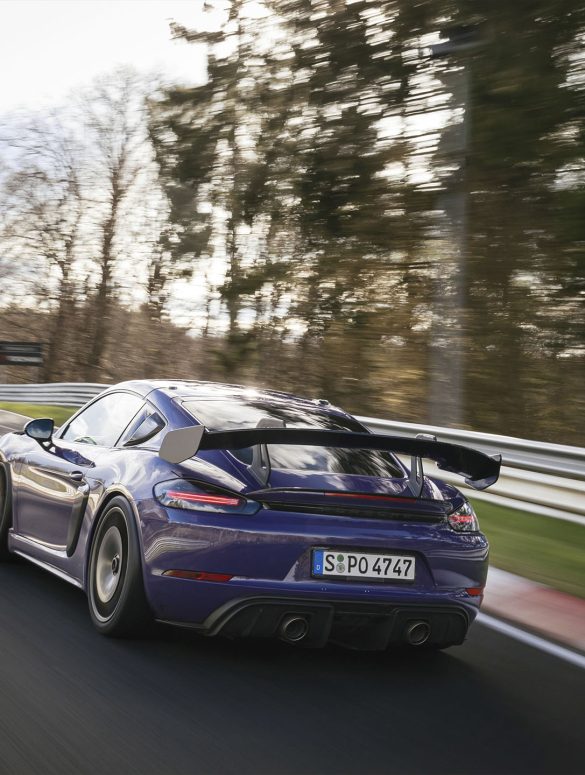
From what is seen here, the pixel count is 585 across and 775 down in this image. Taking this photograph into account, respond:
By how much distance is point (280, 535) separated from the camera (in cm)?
424

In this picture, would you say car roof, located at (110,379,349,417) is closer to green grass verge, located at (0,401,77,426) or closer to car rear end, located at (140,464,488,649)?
car rear end, located at (140,464,488,649)

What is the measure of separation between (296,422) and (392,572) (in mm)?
1045

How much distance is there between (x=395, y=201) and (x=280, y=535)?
12266 millimetres

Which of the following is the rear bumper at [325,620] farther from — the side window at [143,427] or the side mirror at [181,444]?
the side window at [143,427]

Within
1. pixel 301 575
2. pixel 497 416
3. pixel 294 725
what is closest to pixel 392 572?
pixel 301 575

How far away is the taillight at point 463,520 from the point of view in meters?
4.67

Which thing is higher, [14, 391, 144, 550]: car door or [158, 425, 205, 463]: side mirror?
[158, 425, 205, 463]: side mirror

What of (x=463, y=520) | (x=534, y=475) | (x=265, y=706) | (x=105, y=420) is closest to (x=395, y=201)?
(x=534, y=475)

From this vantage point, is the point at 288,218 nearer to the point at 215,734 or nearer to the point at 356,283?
the point at 356,283

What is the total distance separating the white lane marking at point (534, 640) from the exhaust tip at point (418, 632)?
91 centimetres

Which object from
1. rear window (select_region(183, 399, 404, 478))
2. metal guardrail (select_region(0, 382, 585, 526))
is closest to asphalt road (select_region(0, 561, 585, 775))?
rear window (select_region(183, 399, 404, 478))

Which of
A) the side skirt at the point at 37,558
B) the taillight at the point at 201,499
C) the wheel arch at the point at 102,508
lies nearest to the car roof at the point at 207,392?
the wheel arch at the point at 102,508

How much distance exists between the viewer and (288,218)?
58.1 feet

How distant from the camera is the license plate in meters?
4.30
